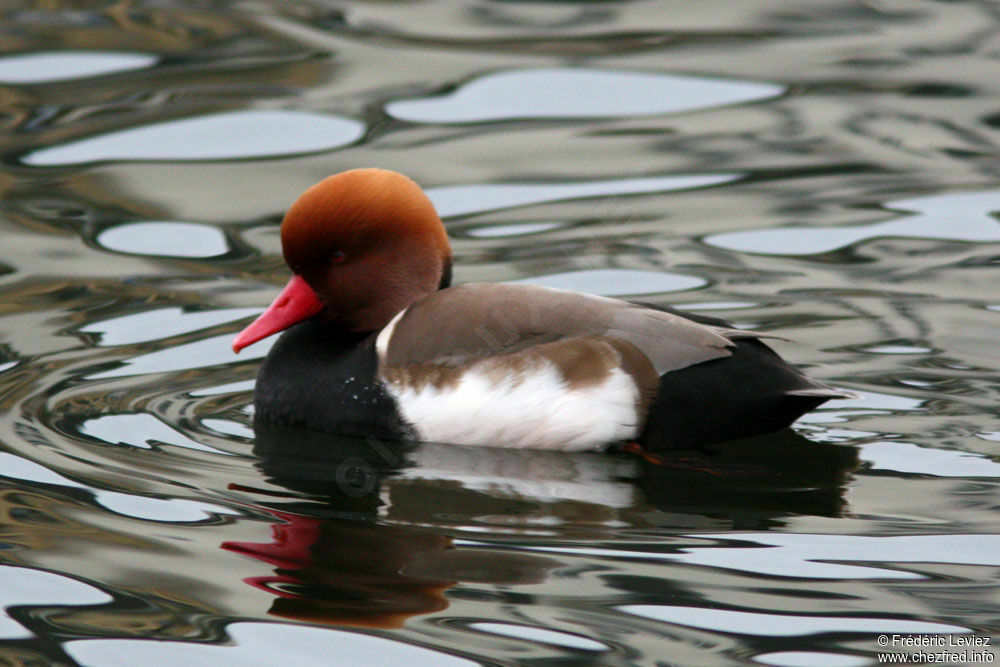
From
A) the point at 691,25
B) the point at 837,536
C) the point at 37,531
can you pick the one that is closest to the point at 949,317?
the point at 837,536

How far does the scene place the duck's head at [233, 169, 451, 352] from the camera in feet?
15.9

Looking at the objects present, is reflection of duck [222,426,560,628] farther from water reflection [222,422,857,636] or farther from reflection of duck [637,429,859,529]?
reflection of duck [637,429,859,529]

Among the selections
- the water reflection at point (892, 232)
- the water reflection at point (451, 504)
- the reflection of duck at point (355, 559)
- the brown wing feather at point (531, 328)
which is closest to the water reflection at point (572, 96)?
the water reflection at point (892, 232)

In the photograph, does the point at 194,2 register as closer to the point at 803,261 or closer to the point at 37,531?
the point at 803,261

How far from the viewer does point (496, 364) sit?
4637 mm

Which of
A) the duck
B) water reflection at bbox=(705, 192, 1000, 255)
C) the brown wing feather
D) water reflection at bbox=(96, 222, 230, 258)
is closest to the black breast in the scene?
the duck

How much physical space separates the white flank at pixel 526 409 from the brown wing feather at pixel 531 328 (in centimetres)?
9

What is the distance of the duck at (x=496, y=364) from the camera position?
4617 millimetres

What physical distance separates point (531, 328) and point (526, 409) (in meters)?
0.24

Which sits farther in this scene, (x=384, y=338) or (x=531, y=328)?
(x=384, y=338)

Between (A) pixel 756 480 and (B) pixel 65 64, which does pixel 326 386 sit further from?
(B) pixel 65 64

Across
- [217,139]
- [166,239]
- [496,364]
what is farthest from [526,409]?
[217,139]

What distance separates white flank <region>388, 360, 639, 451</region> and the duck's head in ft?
1.31

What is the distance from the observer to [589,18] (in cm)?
974
